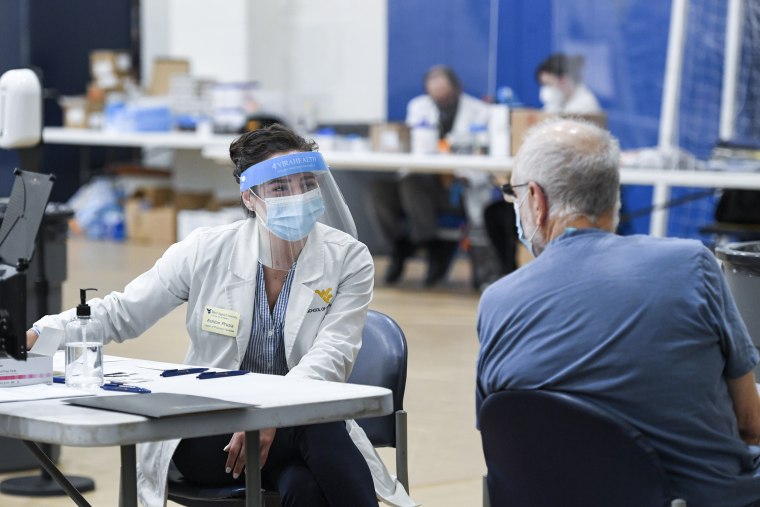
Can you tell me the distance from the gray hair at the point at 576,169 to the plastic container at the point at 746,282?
1079 millimetres

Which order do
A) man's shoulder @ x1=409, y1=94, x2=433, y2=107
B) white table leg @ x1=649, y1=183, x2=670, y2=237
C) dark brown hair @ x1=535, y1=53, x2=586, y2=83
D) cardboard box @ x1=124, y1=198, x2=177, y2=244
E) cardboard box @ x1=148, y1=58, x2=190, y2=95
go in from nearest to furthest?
white table leg @ x1=649, y1=183, x2=670, y2=237 → dark brown hair @ x1=535, y1=53, x2=586, y2=83 → man's shoulder @ x1=409, y1=94, x2=433, y2=107 → cardboard box @ x1=124, y1=198, x2=177, y2=244 → cardboard box @ x1=148, y1=58, x2=190, y2=95

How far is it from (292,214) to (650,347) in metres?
0.99

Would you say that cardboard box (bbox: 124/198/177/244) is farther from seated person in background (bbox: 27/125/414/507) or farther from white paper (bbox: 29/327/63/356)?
white paper (bbox: 29/327/63/356)

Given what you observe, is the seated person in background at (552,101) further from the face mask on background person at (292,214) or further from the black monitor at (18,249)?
the black monitor at (18,249)

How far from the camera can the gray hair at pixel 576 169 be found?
2.32 m

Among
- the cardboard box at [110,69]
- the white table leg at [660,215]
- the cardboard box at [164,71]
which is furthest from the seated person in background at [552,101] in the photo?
the cardboard box at [110,69]

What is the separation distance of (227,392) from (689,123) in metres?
6.80

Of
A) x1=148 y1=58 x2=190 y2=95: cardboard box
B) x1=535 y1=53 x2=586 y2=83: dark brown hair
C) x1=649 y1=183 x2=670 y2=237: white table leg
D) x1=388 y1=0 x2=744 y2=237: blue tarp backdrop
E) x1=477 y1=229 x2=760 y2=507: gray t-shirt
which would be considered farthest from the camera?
x1=148 y1=58 x2=190 y2=95: cardboard box

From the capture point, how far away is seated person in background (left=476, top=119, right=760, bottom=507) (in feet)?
7.22

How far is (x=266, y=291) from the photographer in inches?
116

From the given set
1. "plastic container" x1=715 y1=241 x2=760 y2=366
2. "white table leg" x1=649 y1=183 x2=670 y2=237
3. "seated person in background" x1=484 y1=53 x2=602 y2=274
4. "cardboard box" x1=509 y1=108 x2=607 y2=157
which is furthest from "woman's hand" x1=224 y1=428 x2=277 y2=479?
"white table leg" x1=649 y1=183 x2=670 y2=237

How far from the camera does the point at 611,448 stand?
2.10m

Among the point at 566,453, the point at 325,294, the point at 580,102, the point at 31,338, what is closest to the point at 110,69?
the point at 580,102

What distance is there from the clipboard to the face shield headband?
0.73m
